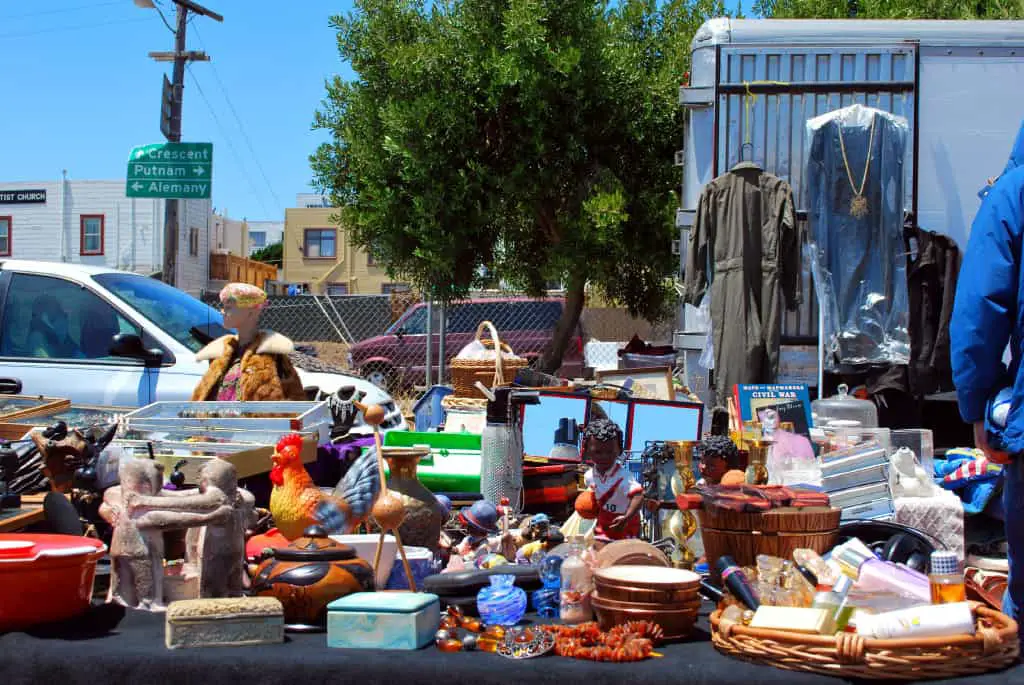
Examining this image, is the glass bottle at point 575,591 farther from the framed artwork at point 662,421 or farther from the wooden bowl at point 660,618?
the framed artwork at point 662,421

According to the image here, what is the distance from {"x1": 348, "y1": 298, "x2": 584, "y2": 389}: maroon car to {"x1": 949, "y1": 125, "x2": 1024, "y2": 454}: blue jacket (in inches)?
486

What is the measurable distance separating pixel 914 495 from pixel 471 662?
94.1 inches

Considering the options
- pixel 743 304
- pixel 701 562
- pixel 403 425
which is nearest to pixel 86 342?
pixel 403 425

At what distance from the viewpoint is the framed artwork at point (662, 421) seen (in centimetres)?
493

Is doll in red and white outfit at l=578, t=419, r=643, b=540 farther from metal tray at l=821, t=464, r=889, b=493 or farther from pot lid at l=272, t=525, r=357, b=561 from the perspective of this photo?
pot lid at l=272, t=525, r=357, b=561

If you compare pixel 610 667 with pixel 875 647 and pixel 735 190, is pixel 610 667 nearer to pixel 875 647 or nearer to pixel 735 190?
pixel 875 647

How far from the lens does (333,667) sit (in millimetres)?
2424

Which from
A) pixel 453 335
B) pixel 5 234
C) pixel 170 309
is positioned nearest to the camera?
pixel 170 309

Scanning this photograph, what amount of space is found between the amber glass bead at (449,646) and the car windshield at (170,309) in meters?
4.50

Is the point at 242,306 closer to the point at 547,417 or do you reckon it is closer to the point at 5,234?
the point at 547,417

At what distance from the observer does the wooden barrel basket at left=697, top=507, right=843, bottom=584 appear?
2.93 metres

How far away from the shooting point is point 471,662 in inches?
96.0

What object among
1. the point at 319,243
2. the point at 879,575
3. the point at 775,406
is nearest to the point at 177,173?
the point at 775,406

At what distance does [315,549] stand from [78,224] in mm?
37808
